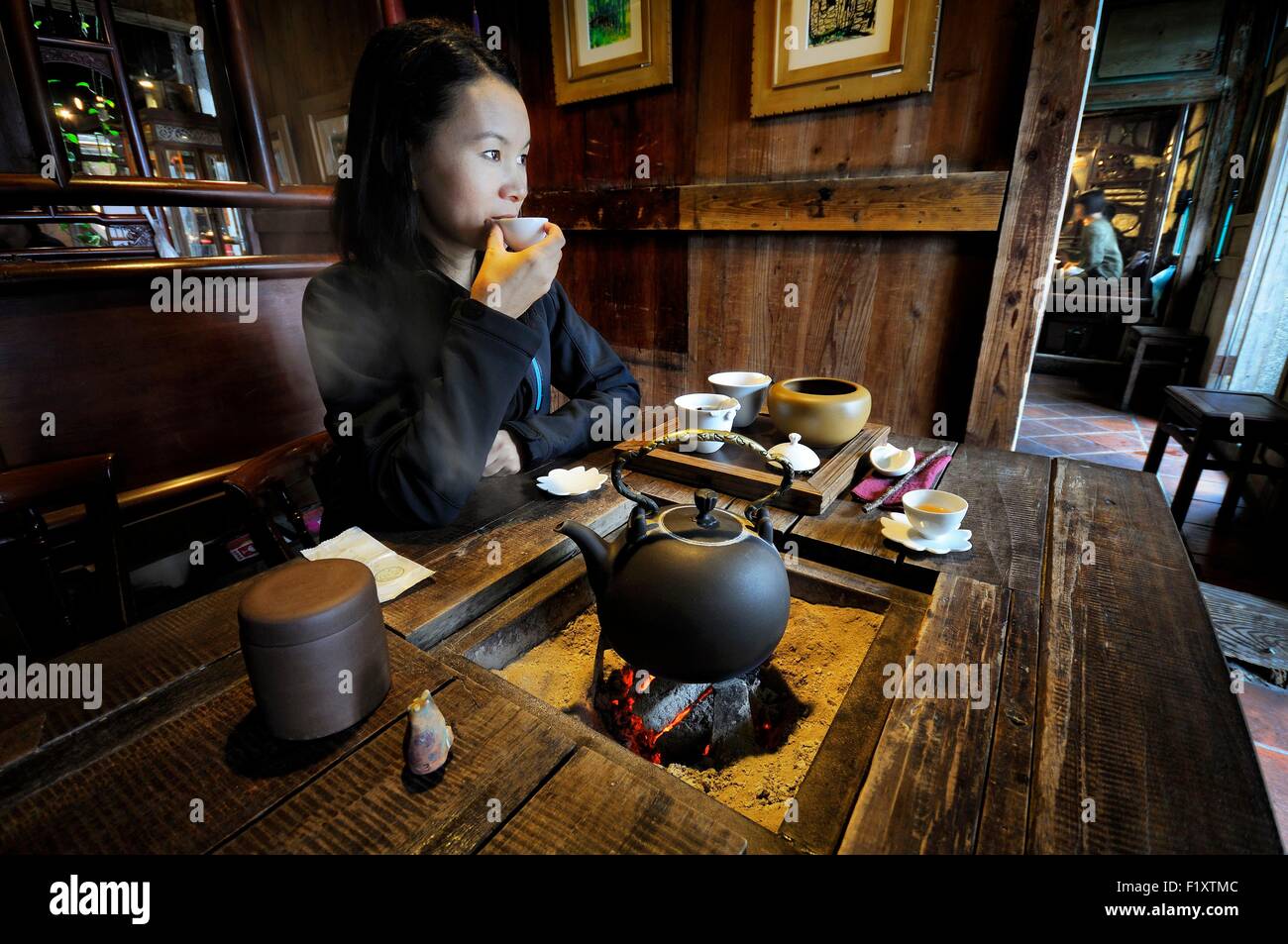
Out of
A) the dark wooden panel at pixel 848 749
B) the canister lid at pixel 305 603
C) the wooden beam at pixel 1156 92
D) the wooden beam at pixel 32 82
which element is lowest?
the dark wooden panel at pixel 848 749

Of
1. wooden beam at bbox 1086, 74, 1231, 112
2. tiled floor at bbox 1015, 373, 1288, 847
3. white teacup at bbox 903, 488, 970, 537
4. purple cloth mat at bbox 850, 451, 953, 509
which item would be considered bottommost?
tiled floor at bbox 1015, 373, 1288, 847

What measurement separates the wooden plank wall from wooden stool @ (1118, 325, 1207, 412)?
184 inches

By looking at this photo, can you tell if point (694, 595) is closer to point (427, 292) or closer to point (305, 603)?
point (305, 603)

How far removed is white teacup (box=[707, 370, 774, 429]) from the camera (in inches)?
70.3

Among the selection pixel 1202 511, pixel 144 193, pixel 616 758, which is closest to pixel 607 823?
pixel 616 758

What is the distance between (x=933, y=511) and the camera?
1.26m

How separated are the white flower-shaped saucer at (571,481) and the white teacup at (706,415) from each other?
0.28 m

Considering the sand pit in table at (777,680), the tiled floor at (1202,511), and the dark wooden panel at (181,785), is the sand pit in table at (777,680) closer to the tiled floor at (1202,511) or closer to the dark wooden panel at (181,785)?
the dark wooden panel at (181,785)

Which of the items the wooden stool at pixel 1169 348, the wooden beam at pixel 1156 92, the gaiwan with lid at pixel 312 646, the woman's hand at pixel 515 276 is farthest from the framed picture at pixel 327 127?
the wooden beam at pixel 1156 92

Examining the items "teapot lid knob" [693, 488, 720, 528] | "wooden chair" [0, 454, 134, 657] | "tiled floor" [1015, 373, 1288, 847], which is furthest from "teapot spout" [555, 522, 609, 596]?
"wooden chair" [0, 454, 134, 657]

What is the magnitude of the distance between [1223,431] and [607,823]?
3936 mm

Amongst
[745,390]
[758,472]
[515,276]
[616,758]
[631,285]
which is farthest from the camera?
[631,285]

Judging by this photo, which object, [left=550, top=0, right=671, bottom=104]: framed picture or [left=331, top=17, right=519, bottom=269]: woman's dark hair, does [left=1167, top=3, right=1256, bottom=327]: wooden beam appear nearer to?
[left=550, top=0, right=671, bottom=104]: framed picture

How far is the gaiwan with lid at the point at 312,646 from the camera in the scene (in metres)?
0.70
